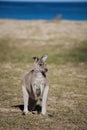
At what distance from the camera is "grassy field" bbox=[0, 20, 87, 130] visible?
29.0ft

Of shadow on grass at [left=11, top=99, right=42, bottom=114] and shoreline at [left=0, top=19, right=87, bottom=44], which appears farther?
shoreline at [left=0, top=19, right=87, bottom=44]

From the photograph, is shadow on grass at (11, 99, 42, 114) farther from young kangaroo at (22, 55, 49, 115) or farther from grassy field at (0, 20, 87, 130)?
young kangaroo at (22, 55, 49, 115)

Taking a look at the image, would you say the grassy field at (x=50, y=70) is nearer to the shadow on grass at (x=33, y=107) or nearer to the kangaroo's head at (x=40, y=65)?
the shadow on grass at (x=33, y=107)

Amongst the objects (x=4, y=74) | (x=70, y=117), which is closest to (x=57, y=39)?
(x=4, y=74)

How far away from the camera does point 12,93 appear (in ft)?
38.4

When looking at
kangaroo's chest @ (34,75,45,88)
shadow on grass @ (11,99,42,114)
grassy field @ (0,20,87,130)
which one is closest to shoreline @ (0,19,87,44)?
grassy field @ (0,20,87,130)

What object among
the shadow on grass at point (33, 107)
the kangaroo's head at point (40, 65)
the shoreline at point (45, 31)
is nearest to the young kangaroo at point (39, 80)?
the kangaroo's head at point (40, 65)

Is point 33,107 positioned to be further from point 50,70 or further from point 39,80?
point 50,70

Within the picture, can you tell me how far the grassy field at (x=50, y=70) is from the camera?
884cm

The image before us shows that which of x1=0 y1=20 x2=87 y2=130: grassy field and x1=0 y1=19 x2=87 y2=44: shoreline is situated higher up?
x1=0 y1=19 x2=87 y2=44: shoreline

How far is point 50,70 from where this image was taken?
16.1 metres

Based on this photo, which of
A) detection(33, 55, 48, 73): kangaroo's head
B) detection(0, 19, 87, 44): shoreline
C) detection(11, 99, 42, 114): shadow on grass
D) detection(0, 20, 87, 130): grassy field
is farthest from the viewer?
detection(0, 19, 87, 44): shoreline

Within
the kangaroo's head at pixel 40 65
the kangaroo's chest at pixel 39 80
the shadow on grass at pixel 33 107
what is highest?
the kangaroo's head at pixel 40 65

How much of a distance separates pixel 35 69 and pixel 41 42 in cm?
1491
